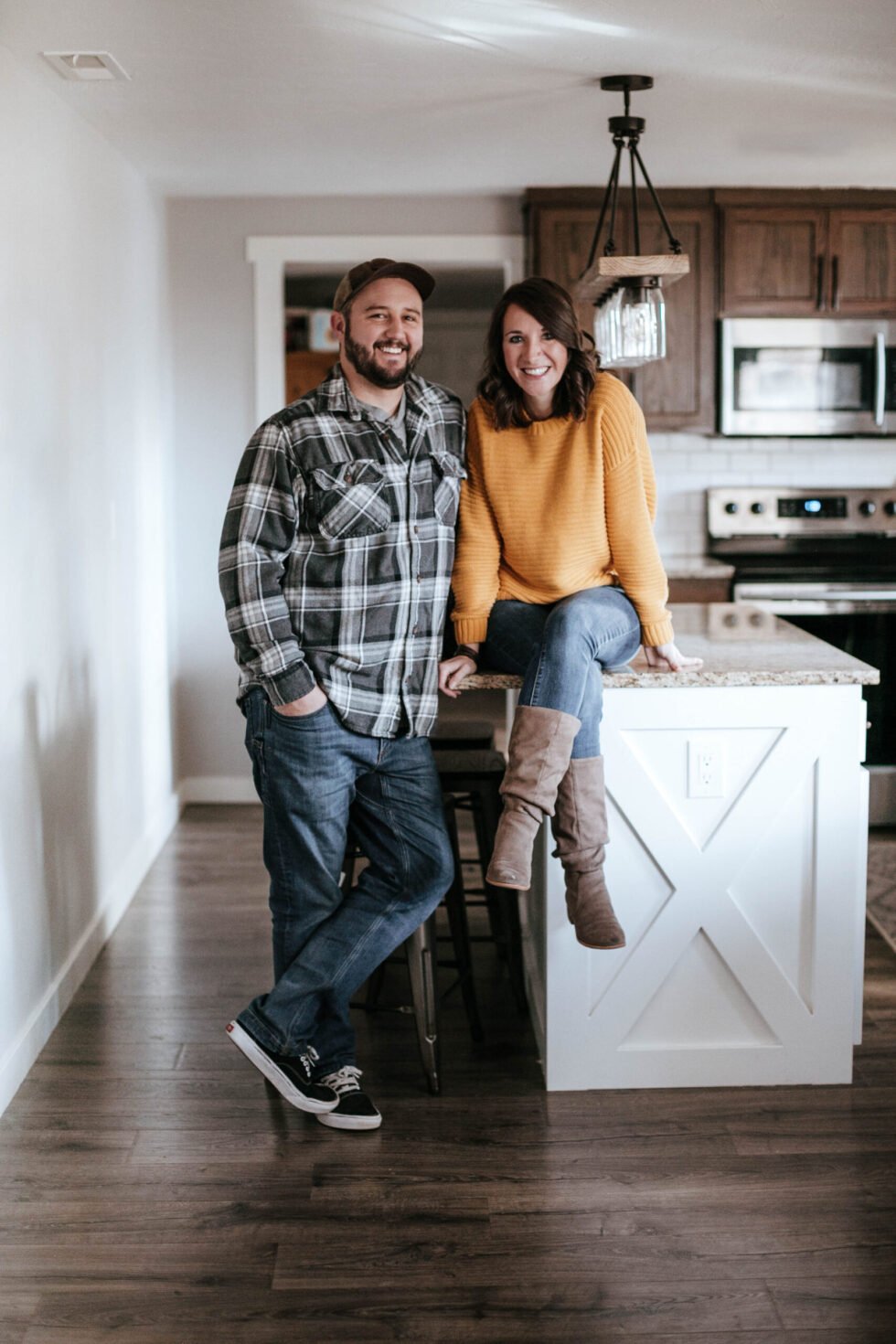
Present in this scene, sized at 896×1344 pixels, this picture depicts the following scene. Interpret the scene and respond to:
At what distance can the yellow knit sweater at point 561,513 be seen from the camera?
2.61m

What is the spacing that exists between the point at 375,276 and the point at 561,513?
0.58 metres

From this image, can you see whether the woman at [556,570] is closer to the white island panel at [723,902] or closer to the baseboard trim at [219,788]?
the white island panel at [723,902]

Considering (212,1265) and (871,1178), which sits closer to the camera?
(212,1265)

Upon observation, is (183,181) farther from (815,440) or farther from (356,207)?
(815,440)

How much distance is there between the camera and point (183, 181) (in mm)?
4645

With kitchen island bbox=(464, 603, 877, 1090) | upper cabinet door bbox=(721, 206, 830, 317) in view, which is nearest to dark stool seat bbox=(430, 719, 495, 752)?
kitchen island bbox=(464, 603, 877, 1090)

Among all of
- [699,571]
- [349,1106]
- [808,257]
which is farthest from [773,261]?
[349,1106]

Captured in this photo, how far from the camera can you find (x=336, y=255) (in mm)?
4945

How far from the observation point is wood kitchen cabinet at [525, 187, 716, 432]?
4766 millimetres

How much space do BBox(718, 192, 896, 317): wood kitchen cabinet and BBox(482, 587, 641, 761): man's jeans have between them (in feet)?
8.64

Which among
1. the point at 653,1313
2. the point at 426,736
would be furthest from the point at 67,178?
the point at 653,1313

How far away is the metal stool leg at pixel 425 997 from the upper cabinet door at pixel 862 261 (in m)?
3.19

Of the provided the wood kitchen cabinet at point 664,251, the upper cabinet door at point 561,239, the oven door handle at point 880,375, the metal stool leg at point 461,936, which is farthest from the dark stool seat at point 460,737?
the oven door handle at point 880,375

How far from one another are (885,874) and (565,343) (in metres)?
2.49
